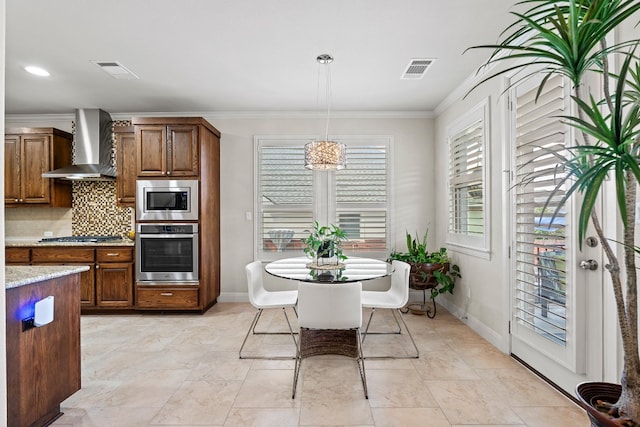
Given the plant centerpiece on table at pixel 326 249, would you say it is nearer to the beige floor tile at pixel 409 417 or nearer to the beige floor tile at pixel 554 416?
the beige floor tile at pixel 409 417

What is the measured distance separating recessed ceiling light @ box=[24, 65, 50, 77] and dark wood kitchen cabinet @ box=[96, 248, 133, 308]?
76.0 inches

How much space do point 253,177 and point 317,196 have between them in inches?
35.6

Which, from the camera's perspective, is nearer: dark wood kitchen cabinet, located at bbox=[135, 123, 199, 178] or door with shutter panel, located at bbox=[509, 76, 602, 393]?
door with shutter panel, located at bbox=[509, 76, 602, 393]

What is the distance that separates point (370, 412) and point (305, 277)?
A: 0.96m

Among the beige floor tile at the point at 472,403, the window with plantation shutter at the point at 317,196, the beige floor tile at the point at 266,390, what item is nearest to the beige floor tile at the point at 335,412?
the beige floor tile at the point at 266,390

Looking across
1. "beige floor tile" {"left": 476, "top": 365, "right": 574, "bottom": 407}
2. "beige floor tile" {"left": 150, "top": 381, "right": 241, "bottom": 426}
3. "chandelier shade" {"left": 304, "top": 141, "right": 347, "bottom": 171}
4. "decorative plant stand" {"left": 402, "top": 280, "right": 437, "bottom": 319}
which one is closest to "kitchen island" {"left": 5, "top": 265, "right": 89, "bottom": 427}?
"beige floor tile" {"left": 150, "top": 381, "right": 241, "bottom": 426}

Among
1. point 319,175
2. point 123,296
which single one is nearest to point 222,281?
point 123,296

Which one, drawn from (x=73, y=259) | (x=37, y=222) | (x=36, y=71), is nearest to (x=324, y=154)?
(x=36, y=71)

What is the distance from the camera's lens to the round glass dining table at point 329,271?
2568 millimetres

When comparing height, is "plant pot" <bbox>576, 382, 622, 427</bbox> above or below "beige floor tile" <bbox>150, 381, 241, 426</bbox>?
above

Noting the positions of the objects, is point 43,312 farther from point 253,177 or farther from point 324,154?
point 253,177

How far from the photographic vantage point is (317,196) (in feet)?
15.4

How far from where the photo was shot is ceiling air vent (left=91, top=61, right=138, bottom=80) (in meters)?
3.21

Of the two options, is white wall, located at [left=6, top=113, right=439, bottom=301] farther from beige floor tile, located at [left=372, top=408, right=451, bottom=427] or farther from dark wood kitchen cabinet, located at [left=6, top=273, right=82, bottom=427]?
beige floor tile, located at [left=372, top=408, right=451, bottom=427]
